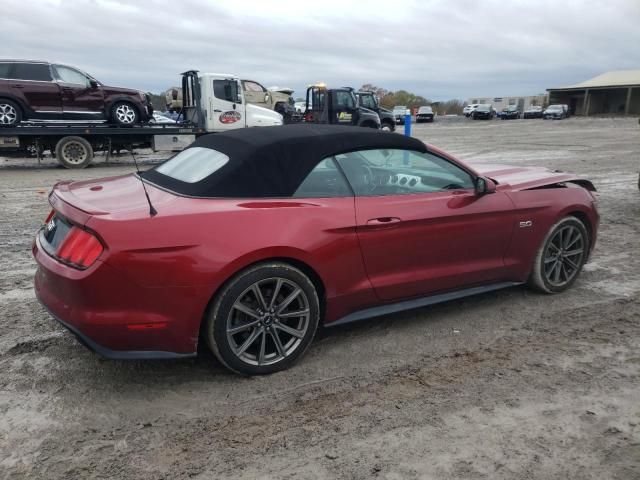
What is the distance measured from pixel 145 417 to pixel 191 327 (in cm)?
53

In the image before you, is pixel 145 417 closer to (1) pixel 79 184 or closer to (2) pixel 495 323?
(1) pixel 79 184

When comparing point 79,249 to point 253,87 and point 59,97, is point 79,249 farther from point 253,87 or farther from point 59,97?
point 253,87

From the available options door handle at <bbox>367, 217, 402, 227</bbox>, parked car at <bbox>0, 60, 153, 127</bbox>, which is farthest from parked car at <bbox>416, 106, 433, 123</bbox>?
door handle at <bbox>367, 217, 402, 227</bbox>

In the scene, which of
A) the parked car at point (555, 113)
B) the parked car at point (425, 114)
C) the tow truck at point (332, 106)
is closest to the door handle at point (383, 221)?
the tow truck at point (332, 106)

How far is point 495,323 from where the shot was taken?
409 cm

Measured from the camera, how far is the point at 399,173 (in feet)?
12.9

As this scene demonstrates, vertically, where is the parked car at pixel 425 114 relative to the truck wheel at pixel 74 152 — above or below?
above

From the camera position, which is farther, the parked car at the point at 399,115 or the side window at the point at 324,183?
the parked car at the point at 399,115

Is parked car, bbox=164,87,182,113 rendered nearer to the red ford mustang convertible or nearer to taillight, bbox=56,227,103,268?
the red ford mustang convertible

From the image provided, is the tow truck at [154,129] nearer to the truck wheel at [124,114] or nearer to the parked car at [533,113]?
the truck wheel at [124,114]

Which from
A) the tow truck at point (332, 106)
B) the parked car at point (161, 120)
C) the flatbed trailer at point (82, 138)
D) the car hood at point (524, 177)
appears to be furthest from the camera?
the tow truck at point (332, 106)

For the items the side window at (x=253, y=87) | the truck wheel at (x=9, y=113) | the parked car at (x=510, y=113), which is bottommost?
the truck wheel at (x=9, y=113)

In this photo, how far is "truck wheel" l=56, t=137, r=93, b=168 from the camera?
13844 millimetres

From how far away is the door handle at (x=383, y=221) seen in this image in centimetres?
351
